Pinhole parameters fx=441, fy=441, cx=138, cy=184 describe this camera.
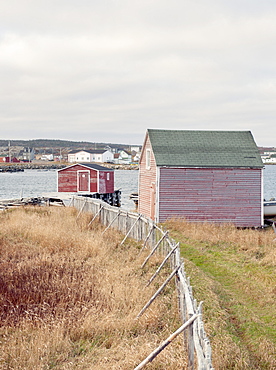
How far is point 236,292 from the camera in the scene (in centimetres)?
1171

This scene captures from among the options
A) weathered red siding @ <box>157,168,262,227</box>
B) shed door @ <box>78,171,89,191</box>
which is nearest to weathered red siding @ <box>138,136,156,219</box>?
weathered red siding @ <box>157,168,262,227</box>

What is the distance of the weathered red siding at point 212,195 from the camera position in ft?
84.9

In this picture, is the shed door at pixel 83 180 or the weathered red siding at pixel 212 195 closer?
the weathered red siding at pixel 212 195

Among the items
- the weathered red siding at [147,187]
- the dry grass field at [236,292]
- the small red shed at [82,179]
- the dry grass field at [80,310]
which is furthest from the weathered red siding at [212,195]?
the small red shed at [82,179]

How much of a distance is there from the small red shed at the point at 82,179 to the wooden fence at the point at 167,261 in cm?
1280

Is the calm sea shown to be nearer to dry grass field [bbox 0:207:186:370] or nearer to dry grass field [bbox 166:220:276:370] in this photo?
dry grass field [bbox 166:220:276:370]

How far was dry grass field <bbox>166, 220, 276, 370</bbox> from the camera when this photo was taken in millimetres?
7586

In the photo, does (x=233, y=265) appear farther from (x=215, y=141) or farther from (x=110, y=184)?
(x=110, y=184)

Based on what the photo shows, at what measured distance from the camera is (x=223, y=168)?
26.4 m

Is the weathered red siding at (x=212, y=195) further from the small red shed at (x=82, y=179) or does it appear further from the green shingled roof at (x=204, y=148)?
the small red shed at (x=82, y=179)

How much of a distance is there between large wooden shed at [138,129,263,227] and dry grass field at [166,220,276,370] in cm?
552

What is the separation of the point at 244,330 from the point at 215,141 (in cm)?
Answer: 2051

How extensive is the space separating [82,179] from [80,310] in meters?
33.6

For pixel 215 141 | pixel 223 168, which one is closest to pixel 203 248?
pixel 223 168
